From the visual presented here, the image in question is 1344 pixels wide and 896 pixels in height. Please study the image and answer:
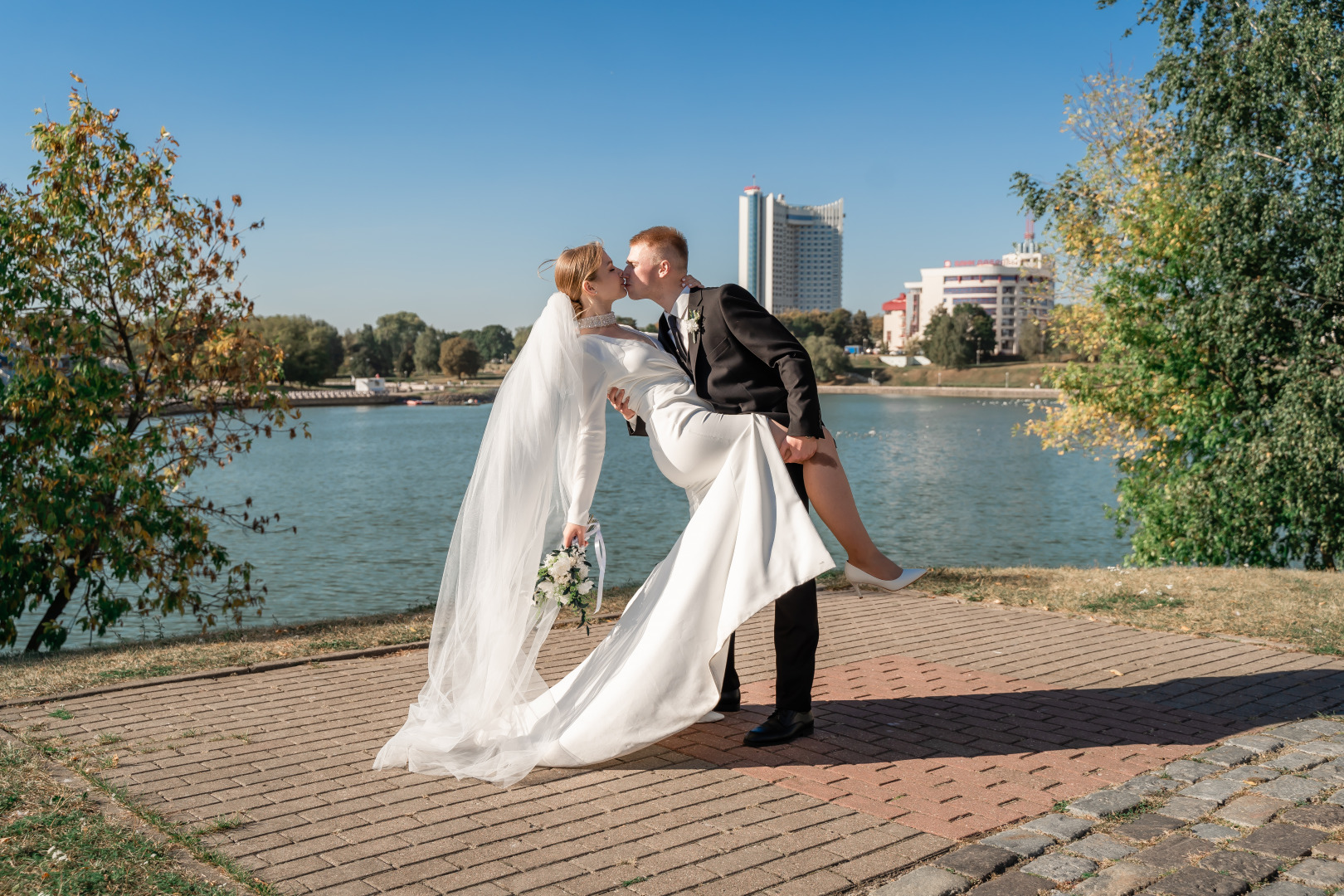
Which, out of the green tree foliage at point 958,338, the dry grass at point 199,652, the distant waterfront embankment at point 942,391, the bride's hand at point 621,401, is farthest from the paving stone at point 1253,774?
the green tree foliage at point 958,338

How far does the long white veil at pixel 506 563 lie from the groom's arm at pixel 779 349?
73cm

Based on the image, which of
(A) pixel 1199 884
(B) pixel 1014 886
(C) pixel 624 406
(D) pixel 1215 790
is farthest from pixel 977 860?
(C) pixel 624 406

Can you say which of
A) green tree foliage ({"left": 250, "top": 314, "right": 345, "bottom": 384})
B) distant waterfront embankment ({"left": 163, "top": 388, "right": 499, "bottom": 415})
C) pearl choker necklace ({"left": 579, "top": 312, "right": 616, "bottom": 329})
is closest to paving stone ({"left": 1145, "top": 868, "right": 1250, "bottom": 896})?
pearl choker necklace ({"left": 579, "top": 312, "right": 616, "bottom": 329})

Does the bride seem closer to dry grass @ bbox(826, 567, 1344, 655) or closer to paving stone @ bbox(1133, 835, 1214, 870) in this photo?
paving stone @ bbox(1133, 835, 1214, 870)

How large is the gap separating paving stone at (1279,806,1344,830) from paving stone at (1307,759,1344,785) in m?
0.35

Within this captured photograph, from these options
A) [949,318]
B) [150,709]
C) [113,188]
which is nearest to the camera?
[150,709]

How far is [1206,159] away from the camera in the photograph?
509 inches

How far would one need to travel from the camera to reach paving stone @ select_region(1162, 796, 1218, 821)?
12.4 ft

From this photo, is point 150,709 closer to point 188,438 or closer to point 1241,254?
point 188,438

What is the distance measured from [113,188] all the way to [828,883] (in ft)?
30.7

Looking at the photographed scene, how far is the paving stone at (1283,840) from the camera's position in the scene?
3.43 m

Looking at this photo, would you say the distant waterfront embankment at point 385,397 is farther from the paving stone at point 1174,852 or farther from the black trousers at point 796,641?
the paving stone at point 1174,852

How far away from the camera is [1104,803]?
3891mm

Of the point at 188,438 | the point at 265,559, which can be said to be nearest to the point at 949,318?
the point at 265,559
